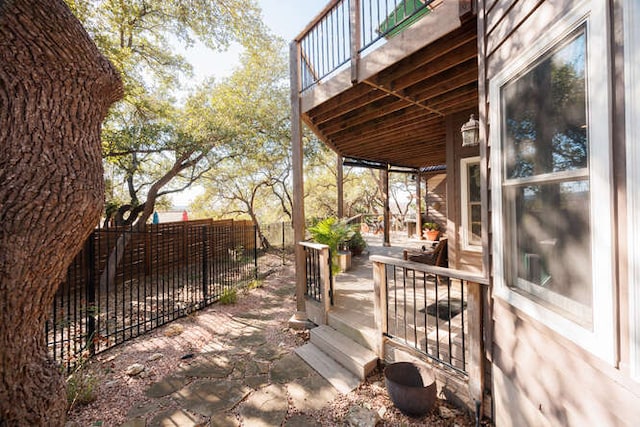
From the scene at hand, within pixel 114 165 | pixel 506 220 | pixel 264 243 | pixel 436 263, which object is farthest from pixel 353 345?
pixel 114 165

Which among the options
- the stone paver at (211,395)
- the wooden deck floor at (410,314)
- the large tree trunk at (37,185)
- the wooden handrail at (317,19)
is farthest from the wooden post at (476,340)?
the wooden handrail at (317,19)

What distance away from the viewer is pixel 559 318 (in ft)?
4.20

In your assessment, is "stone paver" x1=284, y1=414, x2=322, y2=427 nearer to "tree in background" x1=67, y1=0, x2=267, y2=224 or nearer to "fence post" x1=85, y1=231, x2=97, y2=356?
"fence post" x1=85, y1=231, x2=97, y2=356

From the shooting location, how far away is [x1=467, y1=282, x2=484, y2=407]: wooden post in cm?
204

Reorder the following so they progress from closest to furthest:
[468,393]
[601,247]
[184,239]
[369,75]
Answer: [601,247]
[468,393]
[369,75]
[184,239]

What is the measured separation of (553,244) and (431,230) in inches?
315

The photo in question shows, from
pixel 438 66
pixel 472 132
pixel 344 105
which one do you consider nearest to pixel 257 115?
pixel 344 105

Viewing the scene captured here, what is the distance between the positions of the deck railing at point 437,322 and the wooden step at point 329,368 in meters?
0.44

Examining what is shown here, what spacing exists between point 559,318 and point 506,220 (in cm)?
69

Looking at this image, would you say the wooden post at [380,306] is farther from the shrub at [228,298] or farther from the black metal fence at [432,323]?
the shrub at [228,298]

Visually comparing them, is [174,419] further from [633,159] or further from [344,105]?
[344,105]

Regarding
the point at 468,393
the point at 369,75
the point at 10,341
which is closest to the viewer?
the point at 10,341

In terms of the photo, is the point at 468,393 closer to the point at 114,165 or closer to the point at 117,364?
the point at 117,364

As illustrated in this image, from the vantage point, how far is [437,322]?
2289 millimetres
